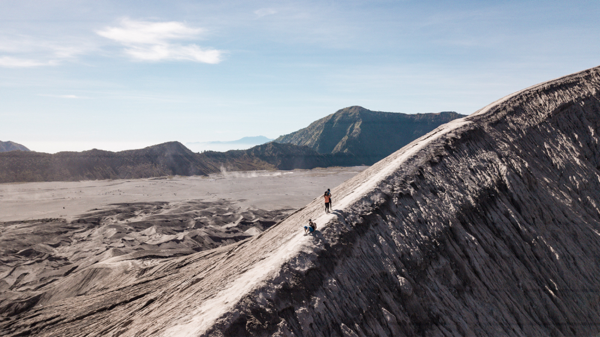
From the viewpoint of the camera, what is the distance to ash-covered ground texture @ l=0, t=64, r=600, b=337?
1005 centimetres

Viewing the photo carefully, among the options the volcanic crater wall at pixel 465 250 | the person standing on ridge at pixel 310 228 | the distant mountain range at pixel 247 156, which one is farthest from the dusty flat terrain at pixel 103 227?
the volcanic crater wall at pixel 465 250

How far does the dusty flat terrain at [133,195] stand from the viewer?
50750 millimetres

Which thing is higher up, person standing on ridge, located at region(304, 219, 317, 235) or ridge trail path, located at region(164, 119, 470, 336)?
person standing on ridge, located at region(304, 219, 317, 235)

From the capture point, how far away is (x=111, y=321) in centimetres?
1368

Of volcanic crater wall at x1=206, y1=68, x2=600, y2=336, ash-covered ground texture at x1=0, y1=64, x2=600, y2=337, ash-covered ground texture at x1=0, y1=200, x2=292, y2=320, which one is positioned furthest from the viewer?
ash-covered ground texture at x1=0, y1=200, x2=292, y2=320

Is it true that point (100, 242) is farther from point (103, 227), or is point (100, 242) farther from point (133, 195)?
point (133, 195)

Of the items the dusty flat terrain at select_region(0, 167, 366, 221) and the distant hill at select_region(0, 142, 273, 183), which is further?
the distant hill at select_region(0, 142, 273, 183)

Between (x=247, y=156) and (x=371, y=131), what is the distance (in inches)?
3099

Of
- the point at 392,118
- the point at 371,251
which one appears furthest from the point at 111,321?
the point at 392,118

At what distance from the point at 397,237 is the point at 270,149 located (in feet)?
439

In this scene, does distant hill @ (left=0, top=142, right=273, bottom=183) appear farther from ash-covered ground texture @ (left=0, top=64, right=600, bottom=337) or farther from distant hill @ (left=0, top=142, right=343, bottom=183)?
ash-covered ground texture @ (left=0, top=64, right=600, bottom=337)

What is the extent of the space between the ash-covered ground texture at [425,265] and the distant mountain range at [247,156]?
8788cm

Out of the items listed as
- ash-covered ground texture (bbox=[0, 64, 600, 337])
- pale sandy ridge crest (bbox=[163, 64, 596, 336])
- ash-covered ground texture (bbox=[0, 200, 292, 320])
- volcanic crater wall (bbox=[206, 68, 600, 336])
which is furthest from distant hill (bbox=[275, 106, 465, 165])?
pale sandy ridge crest (bbox=[163, 64, 596, 336])

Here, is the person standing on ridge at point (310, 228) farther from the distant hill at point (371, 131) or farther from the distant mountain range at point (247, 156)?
the distant hill at point (371, 131)
